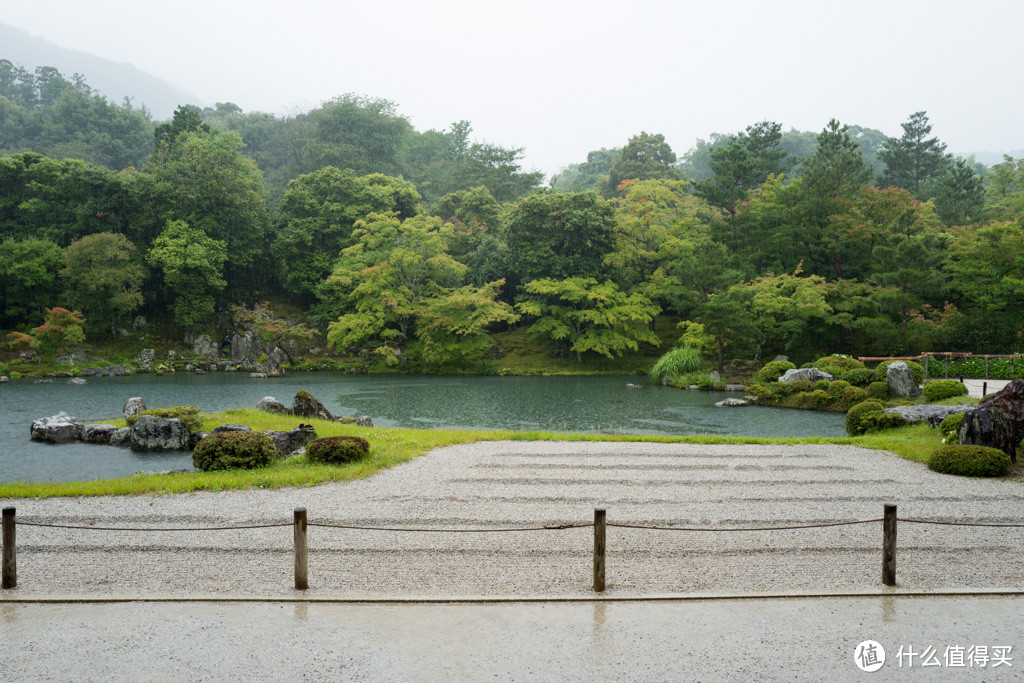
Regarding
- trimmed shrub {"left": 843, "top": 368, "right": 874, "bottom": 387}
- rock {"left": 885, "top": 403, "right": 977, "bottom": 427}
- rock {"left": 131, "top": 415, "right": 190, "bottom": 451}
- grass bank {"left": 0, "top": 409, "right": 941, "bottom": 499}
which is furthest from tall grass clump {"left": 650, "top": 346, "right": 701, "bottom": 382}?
rock {"left": 131, "top": 415, "right": 190, "bottom": 451}

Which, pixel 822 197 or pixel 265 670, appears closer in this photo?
pixel 265 670

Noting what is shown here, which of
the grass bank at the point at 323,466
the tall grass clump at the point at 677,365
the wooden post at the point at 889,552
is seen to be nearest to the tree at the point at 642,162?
the tall grass clump at the point at 677,365

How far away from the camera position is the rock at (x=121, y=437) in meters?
15.5

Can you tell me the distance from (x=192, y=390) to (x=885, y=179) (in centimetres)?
4464

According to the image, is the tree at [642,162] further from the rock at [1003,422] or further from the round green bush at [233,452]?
the round green bush at [233,452]

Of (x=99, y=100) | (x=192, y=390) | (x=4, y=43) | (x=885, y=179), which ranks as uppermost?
(x=4, y=43)

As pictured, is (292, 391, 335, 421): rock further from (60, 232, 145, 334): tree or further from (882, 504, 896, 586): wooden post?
(60, 232, 145, 334): tree

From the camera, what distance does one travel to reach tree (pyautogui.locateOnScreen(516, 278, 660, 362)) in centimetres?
3644

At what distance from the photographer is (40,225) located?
1492 inches

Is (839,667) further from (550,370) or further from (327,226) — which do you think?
(327,226)

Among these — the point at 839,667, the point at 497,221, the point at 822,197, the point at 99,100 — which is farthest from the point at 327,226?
the point at 839,667

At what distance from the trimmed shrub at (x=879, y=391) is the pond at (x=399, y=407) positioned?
1.66 meters

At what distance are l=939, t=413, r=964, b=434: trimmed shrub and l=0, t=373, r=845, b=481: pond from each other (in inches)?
146

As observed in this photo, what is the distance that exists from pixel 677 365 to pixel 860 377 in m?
9.45
